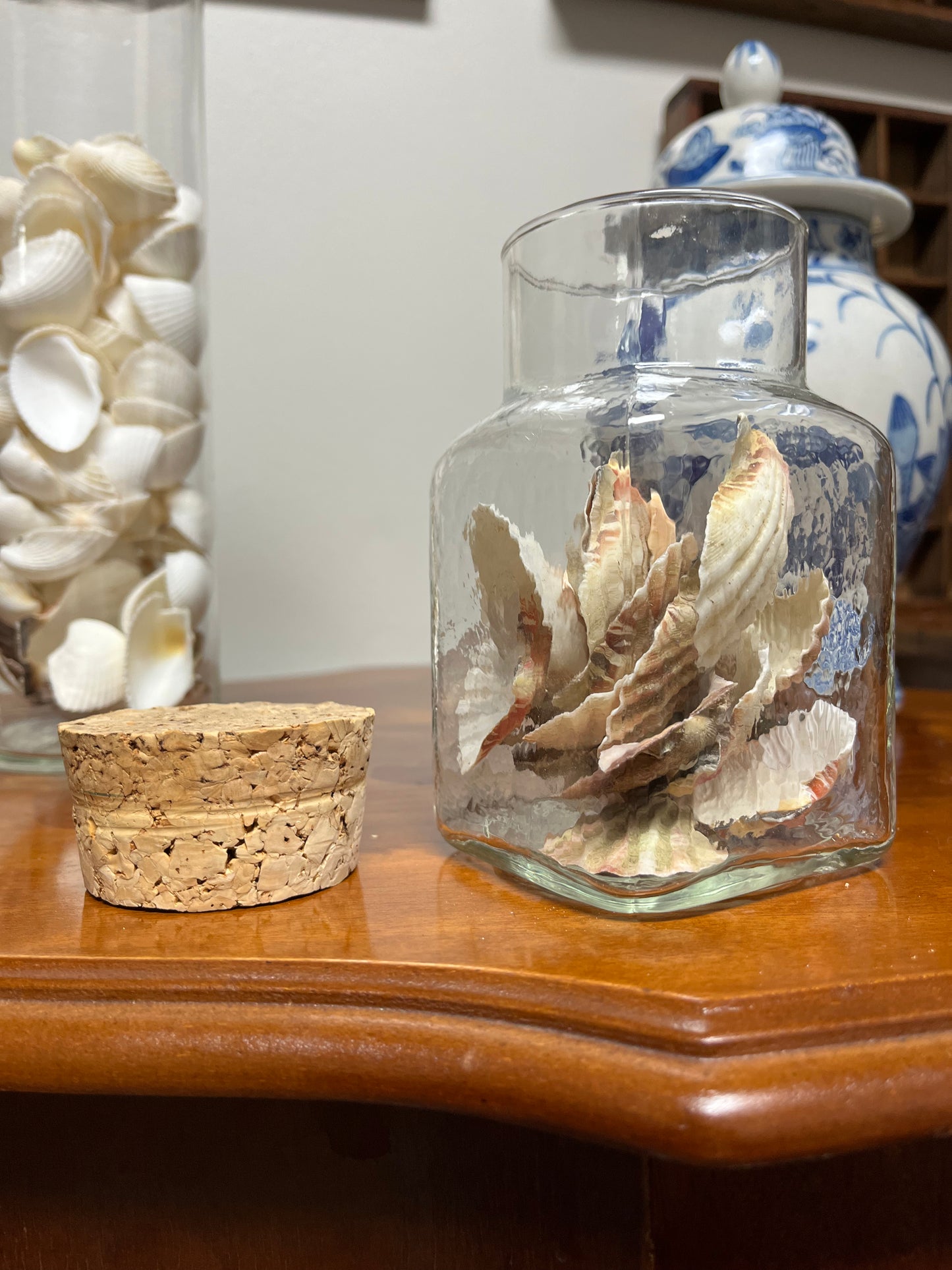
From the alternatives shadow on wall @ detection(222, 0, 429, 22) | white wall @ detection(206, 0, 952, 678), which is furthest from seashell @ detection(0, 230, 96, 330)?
shadow on wall @ detection(222, 0, 429, 22)

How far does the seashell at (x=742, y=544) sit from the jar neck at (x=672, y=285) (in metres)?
0.06

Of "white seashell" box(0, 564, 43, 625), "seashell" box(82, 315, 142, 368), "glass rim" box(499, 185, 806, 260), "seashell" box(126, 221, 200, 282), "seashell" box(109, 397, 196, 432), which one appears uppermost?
"seashell" box(126, 221, 200, 282)

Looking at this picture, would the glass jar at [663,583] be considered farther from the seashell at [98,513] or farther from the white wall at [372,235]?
the white wall at [372,235]

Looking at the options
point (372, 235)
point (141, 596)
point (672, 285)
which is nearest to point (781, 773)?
point (672, 285)

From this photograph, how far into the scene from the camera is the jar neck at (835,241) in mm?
596

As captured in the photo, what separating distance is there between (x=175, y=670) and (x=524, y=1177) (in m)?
0.30

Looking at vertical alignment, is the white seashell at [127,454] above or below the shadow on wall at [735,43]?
below

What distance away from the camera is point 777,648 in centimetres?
29

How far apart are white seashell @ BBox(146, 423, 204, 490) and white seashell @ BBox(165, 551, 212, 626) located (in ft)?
0.12

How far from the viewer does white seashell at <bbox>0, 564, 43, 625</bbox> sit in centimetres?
47

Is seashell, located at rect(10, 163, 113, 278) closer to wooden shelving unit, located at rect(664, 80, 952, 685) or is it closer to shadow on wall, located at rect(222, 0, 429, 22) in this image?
shadow on wall, located at rect(222, 0, 429, 22)

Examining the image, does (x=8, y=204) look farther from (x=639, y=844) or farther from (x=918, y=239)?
(x=918, y=239)

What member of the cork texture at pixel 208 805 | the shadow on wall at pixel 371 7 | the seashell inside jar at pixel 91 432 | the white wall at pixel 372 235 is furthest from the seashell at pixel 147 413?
the shadow on wall at pixel 371 7

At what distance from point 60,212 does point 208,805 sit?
32cm
